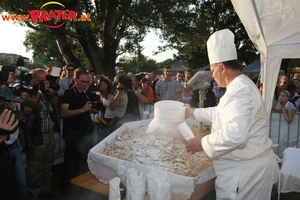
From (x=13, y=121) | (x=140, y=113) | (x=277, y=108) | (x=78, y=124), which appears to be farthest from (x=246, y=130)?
(x=277, y=108)

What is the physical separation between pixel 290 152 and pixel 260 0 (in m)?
2.05

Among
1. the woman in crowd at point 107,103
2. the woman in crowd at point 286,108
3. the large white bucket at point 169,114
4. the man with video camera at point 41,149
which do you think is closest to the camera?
the large white bucket at point 169,114

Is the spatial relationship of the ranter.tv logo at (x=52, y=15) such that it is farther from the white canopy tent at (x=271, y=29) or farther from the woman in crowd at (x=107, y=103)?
the white canopy tent at (x=271, y=29)

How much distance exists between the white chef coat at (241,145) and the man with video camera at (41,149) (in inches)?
98.4

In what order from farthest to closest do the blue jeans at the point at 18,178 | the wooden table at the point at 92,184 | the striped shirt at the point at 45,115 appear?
the striped shirt at the point at 45,115, the blue jeans at the point at 18,178, the wooden table at the point at 92,184

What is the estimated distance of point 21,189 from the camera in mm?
3346

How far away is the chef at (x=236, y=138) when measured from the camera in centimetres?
191

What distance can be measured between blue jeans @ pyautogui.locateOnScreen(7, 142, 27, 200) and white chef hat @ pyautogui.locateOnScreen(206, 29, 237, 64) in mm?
2533

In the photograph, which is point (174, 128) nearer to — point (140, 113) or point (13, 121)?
point (13, 121)

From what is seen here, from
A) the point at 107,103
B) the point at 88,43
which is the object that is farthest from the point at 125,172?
the point at 88,43

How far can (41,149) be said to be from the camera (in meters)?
3.78

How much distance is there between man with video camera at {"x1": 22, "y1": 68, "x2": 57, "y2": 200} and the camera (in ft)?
11.9

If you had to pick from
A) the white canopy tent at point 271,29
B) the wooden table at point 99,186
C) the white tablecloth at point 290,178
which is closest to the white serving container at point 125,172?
the wooden table at point 99,186

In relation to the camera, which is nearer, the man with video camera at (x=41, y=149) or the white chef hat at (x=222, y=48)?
the white chef hat at (x=222, y=48)
